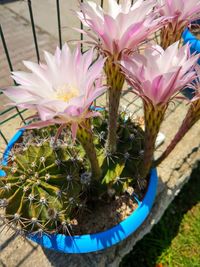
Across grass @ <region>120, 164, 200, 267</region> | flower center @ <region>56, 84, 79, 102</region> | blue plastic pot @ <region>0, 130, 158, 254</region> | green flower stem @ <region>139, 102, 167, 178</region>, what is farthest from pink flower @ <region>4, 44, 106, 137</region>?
grass @ <region>120, 164, 200, 267</region>

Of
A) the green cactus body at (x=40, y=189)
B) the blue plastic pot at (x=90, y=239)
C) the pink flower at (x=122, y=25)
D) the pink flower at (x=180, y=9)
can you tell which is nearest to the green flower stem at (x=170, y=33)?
the pink flower at (x=180, y=9)

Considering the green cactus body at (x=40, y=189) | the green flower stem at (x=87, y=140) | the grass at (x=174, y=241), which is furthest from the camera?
the grass at (x=174, y=241)

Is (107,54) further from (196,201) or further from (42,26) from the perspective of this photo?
(42,26)

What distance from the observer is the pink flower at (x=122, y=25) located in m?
0.62

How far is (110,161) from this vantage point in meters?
0.94

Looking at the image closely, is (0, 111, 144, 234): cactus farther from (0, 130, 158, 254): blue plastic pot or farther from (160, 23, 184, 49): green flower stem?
(160, 23, 184, 49): green flower stem

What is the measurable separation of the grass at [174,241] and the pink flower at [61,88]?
3.02 ft

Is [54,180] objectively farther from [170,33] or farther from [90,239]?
[170,33]

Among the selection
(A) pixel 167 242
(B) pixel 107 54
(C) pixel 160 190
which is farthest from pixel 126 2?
(A) pixel 167 242

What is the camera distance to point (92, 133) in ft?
2.49

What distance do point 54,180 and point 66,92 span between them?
29 centimetres

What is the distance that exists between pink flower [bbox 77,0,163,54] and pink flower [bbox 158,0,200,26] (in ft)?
0.33

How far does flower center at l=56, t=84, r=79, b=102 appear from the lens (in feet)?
2.10

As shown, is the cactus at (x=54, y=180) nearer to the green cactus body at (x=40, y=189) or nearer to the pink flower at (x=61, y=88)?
the green cactus body at (x=40, y=189)
